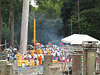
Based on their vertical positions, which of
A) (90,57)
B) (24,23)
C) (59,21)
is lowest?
(90,57)

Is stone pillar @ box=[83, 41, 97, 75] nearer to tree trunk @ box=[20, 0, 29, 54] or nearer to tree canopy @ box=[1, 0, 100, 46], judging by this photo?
tree trunk @ box=[20, 0, 29, 54]

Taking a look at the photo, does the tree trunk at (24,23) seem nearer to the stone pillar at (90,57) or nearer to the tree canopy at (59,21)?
the tree canopy at (59,21)

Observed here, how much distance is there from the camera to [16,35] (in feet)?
154

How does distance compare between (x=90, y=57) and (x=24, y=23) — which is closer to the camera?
(x=90, y=57)

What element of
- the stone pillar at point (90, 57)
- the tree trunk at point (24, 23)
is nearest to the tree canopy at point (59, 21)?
the tree trunk at point (24, 23)

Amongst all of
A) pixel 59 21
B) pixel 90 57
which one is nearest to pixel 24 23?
pixel 90 57

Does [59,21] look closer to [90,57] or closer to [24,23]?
[24,23]

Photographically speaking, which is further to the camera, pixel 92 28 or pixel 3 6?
pixel 92 28

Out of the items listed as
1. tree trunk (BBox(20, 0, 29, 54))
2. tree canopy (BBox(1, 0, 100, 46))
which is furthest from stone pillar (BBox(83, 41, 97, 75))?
tree canopy (BBox(1, 0, 100, 46))

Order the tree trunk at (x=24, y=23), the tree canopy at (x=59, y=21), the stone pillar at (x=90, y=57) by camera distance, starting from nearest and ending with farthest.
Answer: the stone pillar at (x=90, y=57), the tree trunk at (x=24, y=23), the tree canopy at (x=59, y=21)

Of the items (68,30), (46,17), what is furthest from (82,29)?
(46,17)

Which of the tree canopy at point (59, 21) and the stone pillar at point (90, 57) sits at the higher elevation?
the tree canopy at point (59, 21)

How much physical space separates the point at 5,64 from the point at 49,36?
3856 centimetres

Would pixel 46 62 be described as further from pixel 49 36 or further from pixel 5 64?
pixel 49 36
